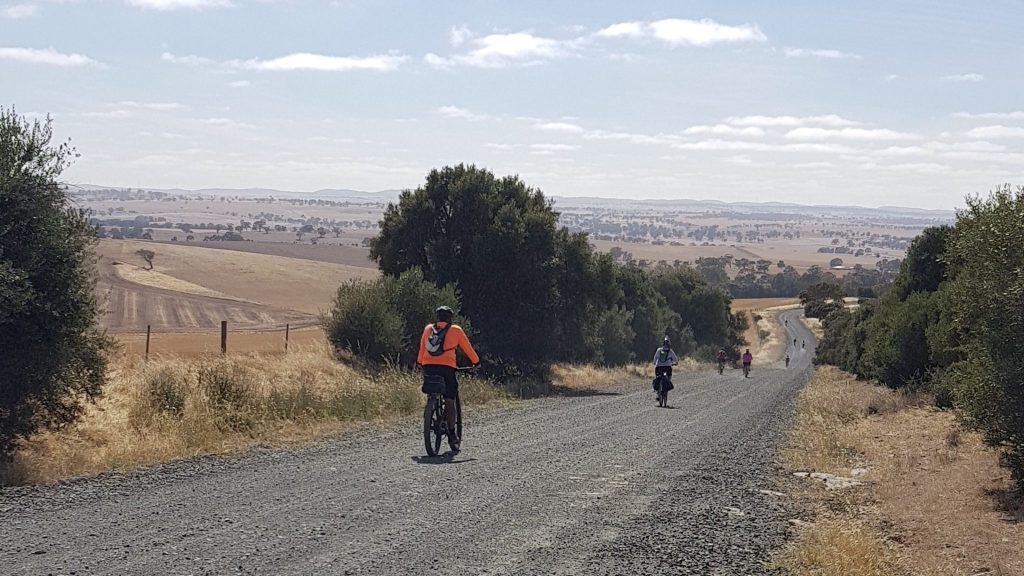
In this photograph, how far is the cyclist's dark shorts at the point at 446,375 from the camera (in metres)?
12.5

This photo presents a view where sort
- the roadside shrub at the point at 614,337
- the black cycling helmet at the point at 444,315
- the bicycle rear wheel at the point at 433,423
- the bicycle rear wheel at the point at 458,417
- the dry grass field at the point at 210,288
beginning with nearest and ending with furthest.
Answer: the bicycle rear wheel at the point at 433,423 → the black cycling helmet at the point at 444,315 → the bicycle rear wheel at the point at 458,417 → the roadside shrub at the point at 614,337 → the dry grass field at the point at 210,288

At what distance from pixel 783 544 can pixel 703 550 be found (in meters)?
0.84

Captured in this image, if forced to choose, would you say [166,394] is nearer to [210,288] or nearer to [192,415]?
[192,415]

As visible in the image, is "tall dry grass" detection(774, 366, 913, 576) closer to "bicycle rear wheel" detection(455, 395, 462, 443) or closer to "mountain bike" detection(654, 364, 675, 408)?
"mountain bike" detection(654, 364, 675, 408)

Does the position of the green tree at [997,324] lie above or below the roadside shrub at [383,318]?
above

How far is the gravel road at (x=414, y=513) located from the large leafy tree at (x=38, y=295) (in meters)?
2.28

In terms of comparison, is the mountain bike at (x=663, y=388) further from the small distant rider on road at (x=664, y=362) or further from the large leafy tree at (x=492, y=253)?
the large leafy tree at (x=492, y=253)

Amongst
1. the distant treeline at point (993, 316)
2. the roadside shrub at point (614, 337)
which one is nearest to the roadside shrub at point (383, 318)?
the distant treeline at point (993, 316)

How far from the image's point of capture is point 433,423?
12.3 m

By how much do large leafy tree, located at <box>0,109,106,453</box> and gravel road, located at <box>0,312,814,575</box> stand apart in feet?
7.49

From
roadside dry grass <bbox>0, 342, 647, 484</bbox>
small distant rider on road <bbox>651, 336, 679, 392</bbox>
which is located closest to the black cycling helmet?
roadside dry grass <bbox>0, 342, 647, 484</bbox>

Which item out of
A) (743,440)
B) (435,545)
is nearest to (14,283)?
(435,545)

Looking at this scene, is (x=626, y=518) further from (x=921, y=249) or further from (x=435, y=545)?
(x=921, y=249)

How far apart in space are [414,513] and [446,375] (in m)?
4.16
